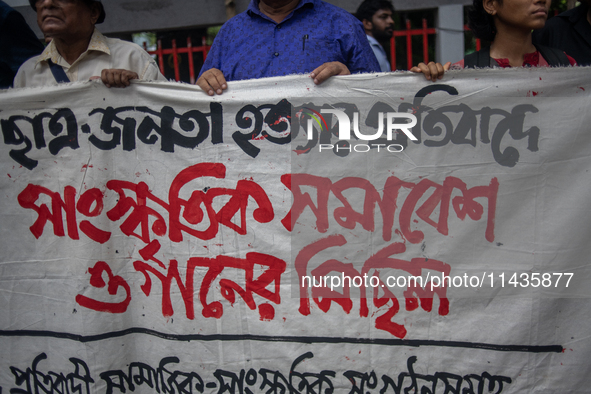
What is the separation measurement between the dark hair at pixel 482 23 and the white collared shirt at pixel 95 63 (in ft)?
4.99

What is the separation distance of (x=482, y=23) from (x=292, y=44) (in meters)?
0.89

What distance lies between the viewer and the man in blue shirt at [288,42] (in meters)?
2.09

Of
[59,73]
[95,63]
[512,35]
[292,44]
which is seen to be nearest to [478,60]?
[512,35]

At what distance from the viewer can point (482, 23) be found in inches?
84.0

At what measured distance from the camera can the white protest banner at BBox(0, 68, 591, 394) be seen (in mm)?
1824

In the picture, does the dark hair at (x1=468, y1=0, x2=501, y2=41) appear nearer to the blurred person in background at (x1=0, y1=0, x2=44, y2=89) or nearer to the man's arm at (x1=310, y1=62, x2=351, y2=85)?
the man's arm at (x1=310, y1=62, x2=351, y2=85)

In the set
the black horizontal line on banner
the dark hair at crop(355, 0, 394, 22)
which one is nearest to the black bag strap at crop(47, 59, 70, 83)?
the black horizontal line on banner

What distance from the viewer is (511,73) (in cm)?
181

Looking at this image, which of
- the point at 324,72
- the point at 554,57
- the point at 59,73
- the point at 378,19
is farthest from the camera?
the point at 378,19

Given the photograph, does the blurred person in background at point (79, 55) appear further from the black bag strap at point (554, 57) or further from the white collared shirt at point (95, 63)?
the black bag strap at point (554, 57)

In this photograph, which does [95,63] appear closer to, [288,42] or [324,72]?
[288,42]

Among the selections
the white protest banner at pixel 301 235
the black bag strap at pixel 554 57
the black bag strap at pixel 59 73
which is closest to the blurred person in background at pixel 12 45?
the black bag strap at pixel 59 73

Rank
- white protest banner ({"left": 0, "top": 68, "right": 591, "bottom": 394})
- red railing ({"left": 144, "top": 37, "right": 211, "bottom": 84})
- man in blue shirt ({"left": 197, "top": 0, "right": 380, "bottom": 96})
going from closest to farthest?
white protest banner ({"left": 0, "top": 68, "right": 591, "bottom": 394})
man in blue shirt ({"left": 197, "top": 0, "right": 380, "bottom": 96})
red railing ({"left": 144, "top": 37, "right": 211, "bottom": 84})

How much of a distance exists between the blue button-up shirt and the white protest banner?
23 cm
